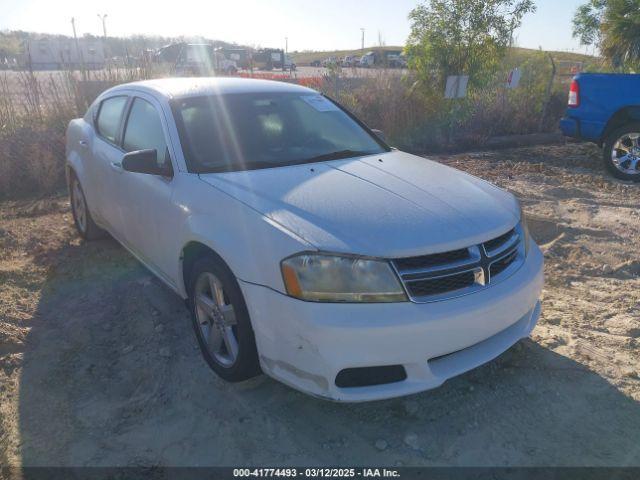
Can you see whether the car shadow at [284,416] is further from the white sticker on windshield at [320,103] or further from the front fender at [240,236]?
the white sticker on windshield at [320,103]

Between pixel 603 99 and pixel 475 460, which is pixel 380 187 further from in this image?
pixel 603 99

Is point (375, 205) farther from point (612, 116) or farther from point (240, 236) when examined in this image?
point (612, 116)

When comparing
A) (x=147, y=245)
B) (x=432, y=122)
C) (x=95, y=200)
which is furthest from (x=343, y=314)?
(x=432, y=122)

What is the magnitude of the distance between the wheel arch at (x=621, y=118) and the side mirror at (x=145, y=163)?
6.63 metres

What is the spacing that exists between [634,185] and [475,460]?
606 centimetres

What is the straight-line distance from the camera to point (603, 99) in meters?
7.19

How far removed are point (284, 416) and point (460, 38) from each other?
9.23m

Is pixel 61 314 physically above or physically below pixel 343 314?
below

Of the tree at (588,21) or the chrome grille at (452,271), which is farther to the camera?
the tree at (588,21)

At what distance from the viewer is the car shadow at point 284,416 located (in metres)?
2.36

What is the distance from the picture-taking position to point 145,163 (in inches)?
121

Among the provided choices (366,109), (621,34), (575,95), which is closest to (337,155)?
(575,95)

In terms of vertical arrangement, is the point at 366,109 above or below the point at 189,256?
above

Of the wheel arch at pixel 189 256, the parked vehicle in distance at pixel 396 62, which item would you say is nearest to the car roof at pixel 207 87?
the wheel arch at pixel 189 256
